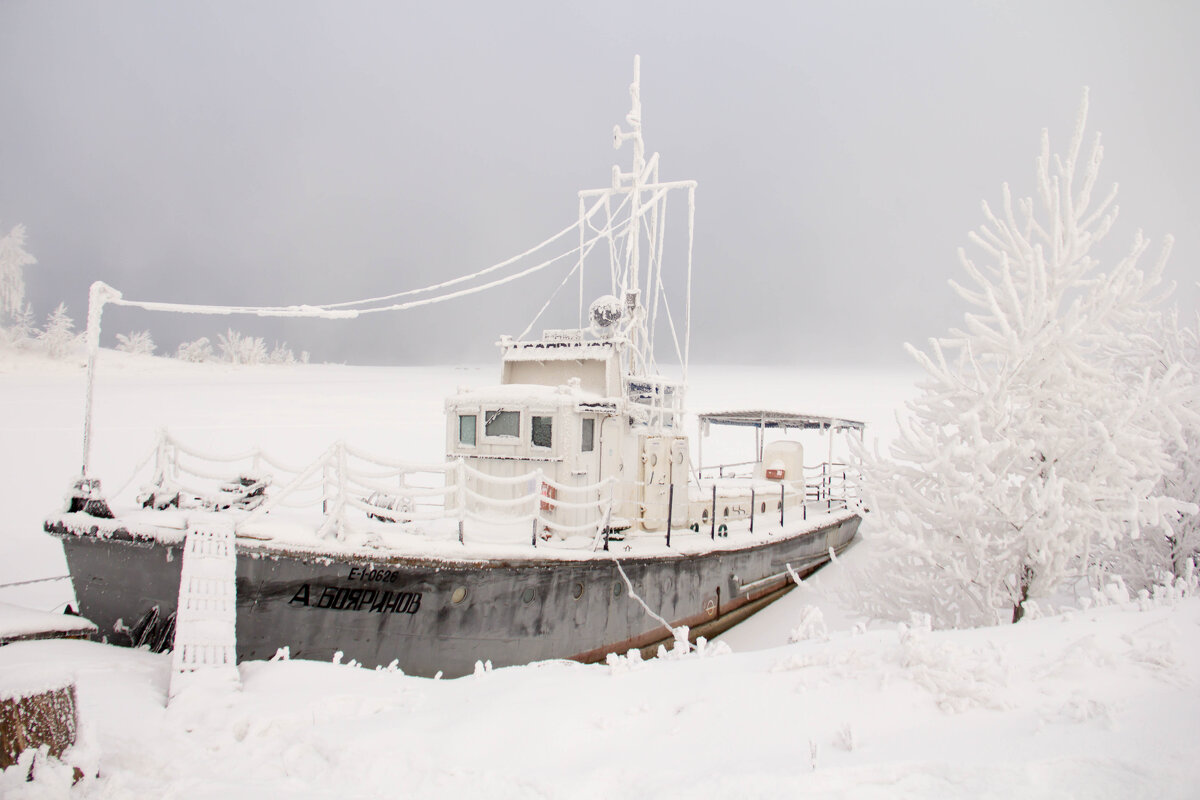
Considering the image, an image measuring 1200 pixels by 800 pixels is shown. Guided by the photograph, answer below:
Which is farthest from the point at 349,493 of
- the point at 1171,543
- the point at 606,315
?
the point at 1171,543

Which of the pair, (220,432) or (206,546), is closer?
(206,546)

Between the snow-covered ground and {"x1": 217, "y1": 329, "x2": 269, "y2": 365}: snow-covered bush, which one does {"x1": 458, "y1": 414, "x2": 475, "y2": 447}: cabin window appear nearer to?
the snow-covered ground

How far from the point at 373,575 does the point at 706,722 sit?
5022 mm

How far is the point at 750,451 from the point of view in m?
38.1

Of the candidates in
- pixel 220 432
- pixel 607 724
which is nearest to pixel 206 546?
pixel 607 724

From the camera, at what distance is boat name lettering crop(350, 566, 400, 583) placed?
7.46m

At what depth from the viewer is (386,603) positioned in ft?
25.3

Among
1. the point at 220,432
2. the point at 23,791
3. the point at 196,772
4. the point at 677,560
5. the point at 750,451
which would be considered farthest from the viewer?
the point at 750,451

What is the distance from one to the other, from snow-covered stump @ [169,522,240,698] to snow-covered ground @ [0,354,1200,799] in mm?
235

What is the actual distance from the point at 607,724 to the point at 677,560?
7.28 m

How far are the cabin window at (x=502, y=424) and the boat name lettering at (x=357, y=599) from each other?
3613 millimetres

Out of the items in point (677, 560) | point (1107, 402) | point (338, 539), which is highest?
point (1107, 402)

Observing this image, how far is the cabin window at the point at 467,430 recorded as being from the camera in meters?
11.2

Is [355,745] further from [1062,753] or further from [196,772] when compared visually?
[1062,753]
